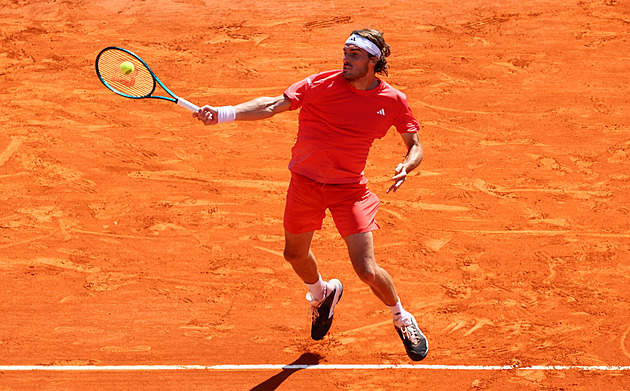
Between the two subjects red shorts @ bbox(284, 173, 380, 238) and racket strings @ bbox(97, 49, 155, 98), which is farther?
racket strings @ bbox(97, 49, 155, 98)

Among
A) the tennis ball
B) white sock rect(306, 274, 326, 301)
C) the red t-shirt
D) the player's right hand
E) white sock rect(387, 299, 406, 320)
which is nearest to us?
the player's right hand

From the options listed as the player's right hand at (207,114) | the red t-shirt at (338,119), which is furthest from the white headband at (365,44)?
the player's right hand at (207,114)

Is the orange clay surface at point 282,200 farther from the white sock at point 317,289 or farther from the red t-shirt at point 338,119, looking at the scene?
the red t-shirt at point 338,119

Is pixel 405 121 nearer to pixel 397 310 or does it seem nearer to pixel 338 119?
pixel 338 119

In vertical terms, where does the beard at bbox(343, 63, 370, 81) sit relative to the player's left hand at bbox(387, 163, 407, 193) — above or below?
above

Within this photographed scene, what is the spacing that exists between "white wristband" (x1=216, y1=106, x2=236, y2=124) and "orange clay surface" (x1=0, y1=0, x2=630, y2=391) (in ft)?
7.16

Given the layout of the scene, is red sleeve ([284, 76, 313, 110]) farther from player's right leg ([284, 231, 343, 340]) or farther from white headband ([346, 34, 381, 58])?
player's right leg ([284, 231, 343, 340])

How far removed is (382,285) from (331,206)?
73 centimetres

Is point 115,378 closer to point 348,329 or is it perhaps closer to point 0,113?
point 348,329

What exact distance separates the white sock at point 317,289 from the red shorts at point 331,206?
2.06ft

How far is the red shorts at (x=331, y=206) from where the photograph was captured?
19.9 ft

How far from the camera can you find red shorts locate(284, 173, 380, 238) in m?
6.07

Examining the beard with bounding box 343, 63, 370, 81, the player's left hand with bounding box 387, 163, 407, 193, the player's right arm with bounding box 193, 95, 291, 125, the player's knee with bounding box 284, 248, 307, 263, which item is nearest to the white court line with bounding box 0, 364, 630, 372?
the player's knee with bounding box 284, 248, 307, 263

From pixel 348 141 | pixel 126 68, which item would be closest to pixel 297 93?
pixel 348 141
